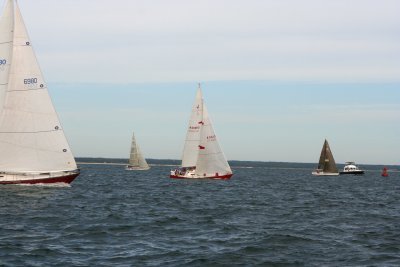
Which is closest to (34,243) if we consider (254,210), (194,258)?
(194,258)

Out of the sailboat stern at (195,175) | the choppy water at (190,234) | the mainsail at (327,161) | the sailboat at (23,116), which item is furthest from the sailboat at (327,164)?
the sailboat at (23,116)

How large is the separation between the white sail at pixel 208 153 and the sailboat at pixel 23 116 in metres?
29.2

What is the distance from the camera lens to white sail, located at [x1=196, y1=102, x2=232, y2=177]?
7256cm

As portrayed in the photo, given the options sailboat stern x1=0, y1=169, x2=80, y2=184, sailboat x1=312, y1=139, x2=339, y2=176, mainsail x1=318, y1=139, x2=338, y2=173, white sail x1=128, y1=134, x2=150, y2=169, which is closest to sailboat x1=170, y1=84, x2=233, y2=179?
sailboat stern x1=0, y1=169, x2=80, y2=184

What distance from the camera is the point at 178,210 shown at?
119ft

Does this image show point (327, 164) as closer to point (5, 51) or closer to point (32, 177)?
point (32, 177)

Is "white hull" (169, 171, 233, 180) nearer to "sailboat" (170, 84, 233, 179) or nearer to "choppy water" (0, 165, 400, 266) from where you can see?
"sailboat" (170, 84, 233, 179)

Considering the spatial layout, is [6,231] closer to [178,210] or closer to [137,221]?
[137,221]

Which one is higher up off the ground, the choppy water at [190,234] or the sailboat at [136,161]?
the sailboat at [136,161]

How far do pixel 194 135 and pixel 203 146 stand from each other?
3469 millimetres

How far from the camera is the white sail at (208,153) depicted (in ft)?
238

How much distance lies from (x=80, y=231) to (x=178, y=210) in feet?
37.6

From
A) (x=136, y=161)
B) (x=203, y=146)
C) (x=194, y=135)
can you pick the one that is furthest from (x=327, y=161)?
(x=203, y=146)

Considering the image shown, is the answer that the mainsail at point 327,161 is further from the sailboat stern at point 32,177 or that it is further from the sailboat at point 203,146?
the sailboat stern at point 32,177
